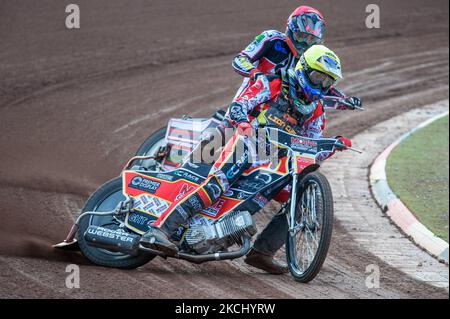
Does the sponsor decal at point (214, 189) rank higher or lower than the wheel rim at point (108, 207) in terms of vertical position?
higher

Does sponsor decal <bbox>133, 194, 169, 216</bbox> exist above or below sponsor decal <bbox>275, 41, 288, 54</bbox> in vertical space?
below

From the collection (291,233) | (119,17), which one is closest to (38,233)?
(291,233)

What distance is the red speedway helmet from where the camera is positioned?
29.9ft

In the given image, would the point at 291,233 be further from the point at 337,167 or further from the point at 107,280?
the point at 337,167

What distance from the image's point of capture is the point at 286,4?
20734 millimetres

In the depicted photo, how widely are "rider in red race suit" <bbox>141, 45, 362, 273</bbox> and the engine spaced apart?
0.61 ft

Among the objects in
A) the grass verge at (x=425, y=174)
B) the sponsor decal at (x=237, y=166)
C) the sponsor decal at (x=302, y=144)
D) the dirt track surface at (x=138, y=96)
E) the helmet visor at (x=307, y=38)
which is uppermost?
the helmet visor at (x=307, y=38)

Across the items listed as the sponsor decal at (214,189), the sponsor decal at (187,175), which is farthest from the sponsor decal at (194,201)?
the sponsor decal at (187,175)

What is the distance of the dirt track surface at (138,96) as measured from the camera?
771 cm

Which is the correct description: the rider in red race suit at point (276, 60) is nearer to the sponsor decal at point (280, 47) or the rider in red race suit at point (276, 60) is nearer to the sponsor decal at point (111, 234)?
the sponsor decal at point (280, 47)

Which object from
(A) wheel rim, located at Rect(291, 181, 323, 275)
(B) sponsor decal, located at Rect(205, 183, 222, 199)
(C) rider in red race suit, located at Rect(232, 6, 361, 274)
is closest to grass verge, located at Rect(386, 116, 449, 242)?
(C) rider in red race suit, located at Rect(232, 6, 361, 274)

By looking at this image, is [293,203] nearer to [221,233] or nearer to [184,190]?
[221,233]

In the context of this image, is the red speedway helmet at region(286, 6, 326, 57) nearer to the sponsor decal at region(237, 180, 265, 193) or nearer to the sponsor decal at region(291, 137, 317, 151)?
the sponsor decal at region(291, 137, 317, 151)

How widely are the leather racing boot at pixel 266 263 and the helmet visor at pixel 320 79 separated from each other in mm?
1751
